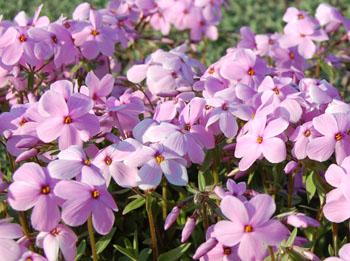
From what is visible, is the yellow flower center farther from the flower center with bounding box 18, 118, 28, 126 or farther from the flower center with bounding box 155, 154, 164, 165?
the flower center with bounding box 18, 118, 28, 126

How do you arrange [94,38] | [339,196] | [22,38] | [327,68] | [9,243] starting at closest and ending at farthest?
1. [9,243]
2. [339,196]
3. [22,38]
4. [94,38]
5. [327,68]

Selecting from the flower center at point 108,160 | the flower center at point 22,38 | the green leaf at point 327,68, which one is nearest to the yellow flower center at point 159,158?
the flower center at point 108,160

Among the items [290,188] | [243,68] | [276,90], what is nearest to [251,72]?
[243,68]

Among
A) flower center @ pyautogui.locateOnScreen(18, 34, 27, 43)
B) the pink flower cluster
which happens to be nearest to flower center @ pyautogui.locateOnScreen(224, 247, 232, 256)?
the pink flower cluster

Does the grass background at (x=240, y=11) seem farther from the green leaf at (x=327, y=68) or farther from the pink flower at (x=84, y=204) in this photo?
the pink flower at (x=84, y=204)

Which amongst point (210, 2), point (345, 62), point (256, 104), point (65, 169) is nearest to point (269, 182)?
point (256, 104)

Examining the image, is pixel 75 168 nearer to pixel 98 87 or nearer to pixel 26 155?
pixel 26 155

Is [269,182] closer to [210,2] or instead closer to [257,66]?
[257,66]
